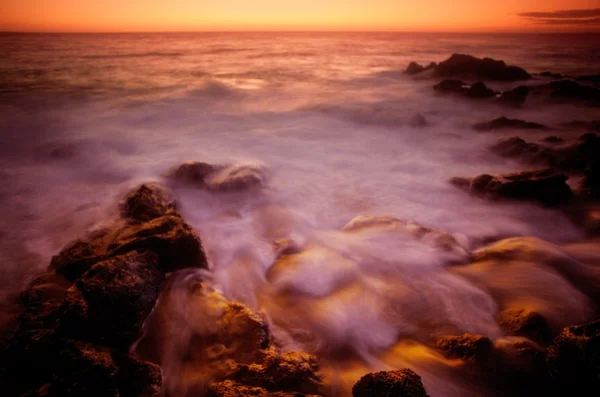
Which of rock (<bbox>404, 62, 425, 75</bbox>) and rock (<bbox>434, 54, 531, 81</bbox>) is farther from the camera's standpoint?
rock (<bbox>404, 62, 425, 75</bbox>)

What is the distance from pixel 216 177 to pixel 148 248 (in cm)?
301

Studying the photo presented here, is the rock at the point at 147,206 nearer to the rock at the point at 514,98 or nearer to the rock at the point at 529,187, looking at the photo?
the rock at the point at 529,187

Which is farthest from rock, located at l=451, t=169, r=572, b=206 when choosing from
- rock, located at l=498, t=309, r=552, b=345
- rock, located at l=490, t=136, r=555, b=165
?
rock, located at l=498, t=309, r=552, b=345

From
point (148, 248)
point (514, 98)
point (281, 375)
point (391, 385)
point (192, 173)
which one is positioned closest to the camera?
point (391, 385)

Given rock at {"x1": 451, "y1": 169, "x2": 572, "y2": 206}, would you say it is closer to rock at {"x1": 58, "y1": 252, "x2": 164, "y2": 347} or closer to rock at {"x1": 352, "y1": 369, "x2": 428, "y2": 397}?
rock at {"x1": 352, "y1": 369, "x2": 428, "y2": 397}

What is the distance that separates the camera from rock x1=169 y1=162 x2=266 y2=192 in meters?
5.95

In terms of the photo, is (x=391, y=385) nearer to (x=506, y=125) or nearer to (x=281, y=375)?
(x=281, y=375)

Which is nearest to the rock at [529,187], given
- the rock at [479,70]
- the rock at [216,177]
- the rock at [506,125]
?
the rock at [216,177]

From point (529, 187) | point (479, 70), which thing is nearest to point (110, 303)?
point (529, 187)

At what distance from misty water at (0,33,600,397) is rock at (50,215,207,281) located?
0.52 meters

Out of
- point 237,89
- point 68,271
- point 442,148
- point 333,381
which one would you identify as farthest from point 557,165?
point 237,89

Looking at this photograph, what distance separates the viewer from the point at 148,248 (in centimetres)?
335

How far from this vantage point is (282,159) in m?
8.09

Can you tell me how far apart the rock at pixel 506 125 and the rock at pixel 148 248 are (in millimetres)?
9495
